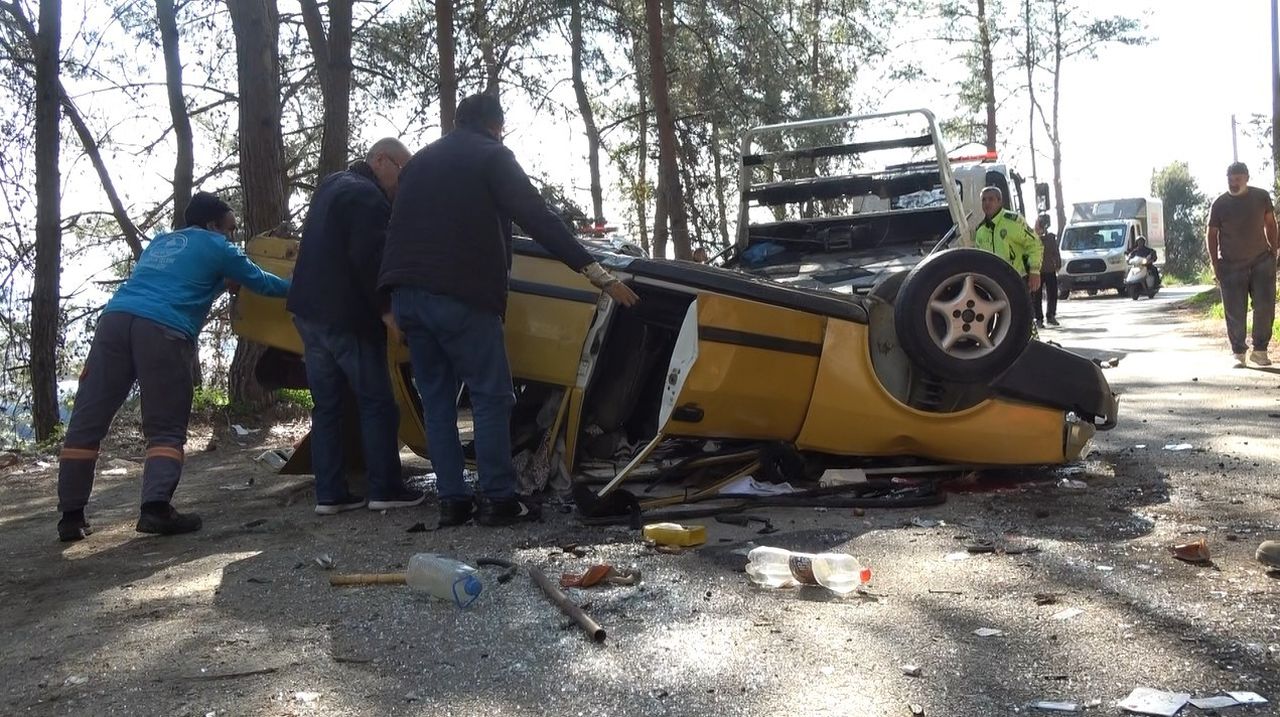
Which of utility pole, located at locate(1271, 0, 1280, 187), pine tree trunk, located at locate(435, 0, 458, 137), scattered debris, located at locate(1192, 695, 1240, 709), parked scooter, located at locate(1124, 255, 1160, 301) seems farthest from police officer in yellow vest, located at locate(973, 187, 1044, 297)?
parked scooter, located at locate(1124, 255, 1160, 301)

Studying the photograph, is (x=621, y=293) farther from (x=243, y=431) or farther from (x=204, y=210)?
(x=243, y=431)

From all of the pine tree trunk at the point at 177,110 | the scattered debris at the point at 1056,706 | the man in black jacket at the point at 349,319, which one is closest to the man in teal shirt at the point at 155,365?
the man in black jacket at the point at 349,319

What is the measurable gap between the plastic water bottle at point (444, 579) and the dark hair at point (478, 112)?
6.44ft

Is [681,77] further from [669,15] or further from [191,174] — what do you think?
[191,174]

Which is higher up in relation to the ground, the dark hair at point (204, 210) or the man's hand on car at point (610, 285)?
the dark hair at point (204, 210)

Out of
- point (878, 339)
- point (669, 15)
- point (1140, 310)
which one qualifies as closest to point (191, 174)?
point (669, 15)

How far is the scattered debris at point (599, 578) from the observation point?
3.70m

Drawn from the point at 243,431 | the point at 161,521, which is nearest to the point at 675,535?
the point at 161,521

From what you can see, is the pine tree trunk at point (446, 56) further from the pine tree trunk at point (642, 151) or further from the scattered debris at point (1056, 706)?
the scattered debris at point (1056, 706)

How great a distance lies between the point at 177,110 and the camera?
16.7 meters

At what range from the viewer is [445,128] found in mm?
16016

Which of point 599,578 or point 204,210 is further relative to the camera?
point 204,210

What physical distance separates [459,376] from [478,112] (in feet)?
3.70

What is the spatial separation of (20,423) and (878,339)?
46.1 feet
